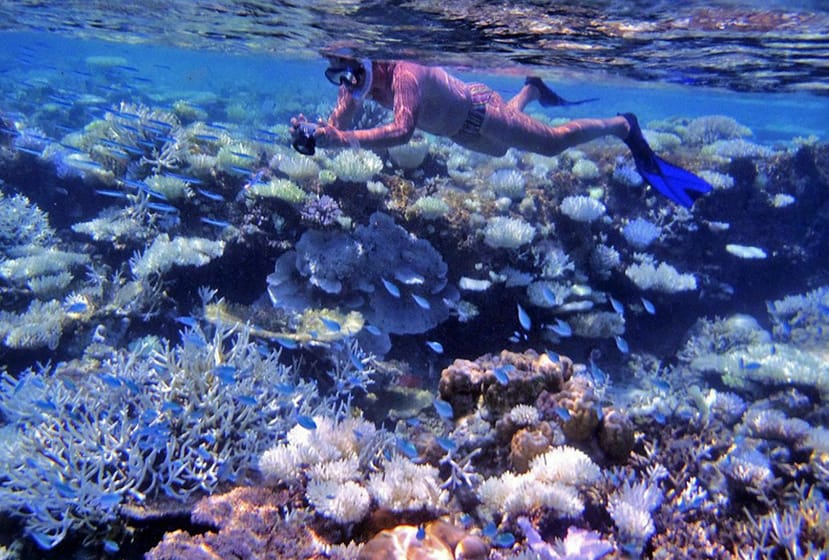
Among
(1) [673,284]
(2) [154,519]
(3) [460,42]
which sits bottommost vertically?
(1) [673,284]

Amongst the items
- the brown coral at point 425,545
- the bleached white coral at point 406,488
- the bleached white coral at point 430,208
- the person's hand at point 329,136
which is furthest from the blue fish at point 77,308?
the brown coral at point 425,545

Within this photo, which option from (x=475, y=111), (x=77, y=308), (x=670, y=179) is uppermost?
(x=475, y=111)

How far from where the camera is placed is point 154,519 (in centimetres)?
434

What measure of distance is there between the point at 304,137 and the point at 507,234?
3640 mm

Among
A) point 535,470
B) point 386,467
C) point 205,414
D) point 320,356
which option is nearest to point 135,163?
point 320,356

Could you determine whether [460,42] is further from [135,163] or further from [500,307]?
[135,163]

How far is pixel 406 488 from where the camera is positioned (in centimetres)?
443

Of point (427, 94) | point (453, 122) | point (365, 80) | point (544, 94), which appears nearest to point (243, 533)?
point (365, 80)

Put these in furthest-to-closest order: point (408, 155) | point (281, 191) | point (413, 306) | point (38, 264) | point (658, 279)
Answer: point (658, 279) < point (408, 155) < point (38, 264) < point (281, 191) < point (413, 306)

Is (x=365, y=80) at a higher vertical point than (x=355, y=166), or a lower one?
higher

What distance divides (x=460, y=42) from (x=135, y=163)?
6803mm

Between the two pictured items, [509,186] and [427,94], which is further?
[509,186]

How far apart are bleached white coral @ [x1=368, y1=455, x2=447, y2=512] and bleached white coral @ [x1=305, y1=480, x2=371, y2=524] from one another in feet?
0.49

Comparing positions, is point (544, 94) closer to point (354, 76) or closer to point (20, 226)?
point (354, 76)
